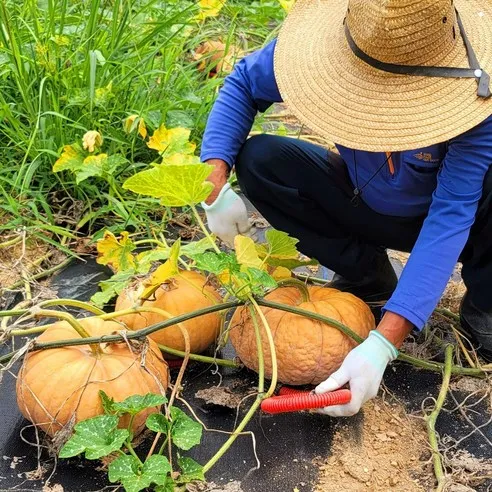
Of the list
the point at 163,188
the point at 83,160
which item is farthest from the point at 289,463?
the point at 83,160

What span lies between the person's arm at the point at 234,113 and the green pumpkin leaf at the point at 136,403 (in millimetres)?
782

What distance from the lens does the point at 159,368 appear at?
180 centimetres

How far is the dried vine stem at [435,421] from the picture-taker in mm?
1734

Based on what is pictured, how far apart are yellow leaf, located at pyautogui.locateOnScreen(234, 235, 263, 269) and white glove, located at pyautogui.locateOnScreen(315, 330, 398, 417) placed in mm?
324

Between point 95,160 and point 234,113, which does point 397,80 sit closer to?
point 234,113

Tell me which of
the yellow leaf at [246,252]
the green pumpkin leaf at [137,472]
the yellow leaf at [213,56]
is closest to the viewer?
the green pumpkin leaf at [137,472]

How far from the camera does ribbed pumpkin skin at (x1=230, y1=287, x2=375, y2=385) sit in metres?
1.94

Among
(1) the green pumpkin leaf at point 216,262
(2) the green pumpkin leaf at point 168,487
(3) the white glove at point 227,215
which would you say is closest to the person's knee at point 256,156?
(3) the white glove at point 227,215

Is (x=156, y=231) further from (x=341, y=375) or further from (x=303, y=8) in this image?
(x=341, y=375)

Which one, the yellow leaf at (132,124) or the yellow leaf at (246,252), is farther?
the yellow leaf at (132,124)

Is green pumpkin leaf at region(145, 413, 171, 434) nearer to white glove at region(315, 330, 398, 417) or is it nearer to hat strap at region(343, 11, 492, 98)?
white glove at region(315, 330, 398, 417)

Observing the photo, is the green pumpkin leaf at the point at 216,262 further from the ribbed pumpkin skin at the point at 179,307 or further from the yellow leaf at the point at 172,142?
the yellow leaf at the point at 172,142

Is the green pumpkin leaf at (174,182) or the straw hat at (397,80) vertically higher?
the straw hat at (397,80)

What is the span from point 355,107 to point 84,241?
1.22 m
